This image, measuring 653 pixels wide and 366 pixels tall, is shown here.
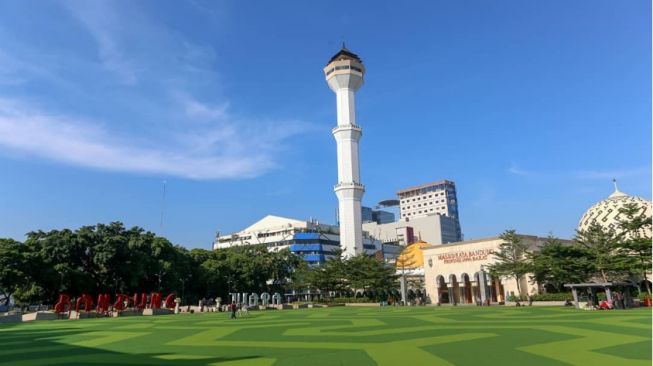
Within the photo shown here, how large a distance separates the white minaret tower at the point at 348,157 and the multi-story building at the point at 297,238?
25.4 metres

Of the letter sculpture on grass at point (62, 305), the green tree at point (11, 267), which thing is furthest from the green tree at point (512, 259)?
the green tree at point (11, 267)

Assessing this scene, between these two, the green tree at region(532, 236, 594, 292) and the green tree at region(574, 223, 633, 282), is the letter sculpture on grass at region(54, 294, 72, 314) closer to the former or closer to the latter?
the green tree at region(532, 236, 594, 292)

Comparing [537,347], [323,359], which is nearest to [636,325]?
[537,347]

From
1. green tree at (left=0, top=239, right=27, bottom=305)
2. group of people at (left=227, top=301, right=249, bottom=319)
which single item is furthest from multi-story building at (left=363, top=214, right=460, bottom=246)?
green tree at (left=0, top=239, right=27, bottom=305)

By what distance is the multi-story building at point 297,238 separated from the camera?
123500 mm

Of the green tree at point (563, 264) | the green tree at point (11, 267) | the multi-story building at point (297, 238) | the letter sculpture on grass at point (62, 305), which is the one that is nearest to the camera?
the green tree at point (563, 264)

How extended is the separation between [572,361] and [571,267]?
3546 centimetres

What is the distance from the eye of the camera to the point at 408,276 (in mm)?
77625

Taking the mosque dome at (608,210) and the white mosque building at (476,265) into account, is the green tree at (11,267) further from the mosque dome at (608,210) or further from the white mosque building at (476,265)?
the mosque dome at (608,210)

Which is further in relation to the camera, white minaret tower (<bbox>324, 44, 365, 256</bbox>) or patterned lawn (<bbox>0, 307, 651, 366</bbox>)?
white minaret tower (<bbox>324, 44, 365, 256</bbox>)

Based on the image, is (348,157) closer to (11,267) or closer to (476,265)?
(476,265)

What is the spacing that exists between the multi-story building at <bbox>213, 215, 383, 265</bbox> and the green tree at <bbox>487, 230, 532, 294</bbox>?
59923 millimetres

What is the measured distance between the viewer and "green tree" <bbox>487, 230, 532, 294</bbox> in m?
50.4

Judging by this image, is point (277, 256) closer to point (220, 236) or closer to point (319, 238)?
point (319, 238)
